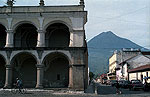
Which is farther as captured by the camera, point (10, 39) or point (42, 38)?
point (10, 39)

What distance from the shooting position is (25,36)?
1229 inches

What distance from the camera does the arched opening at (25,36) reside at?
3047 cm

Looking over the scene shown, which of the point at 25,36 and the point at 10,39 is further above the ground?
the point at 25,36

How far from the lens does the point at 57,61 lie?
32.0 meters

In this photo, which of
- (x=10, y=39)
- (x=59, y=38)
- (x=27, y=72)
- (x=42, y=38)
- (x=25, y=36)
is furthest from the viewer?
(x=27, y=72)

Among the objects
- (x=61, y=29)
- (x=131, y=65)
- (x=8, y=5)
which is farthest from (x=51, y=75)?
(x=131, y=65)

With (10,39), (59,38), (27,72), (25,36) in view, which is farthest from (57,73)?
(10,39)

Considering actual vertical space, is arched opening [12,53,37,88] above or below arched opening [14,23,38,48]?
below

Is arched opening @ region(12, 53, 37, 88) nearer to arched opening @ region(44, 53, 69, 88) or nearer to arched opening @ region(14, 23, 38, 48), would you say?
arched opening @ region(44, 53, 69, 88)

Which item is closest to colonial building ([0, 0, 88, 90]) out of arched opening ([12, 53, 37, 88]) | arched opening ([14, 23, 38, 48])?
arched opening ([14, 23, 38, 48])

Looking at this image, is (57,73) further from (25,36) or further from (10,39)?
(10,39)

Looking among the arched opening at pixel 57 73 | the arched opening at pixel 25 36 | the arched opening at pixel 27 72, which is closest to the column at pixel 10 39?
the arched opening at pixel 25 36

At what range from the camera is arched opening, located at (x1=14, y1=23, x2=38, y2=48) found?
100.0 feet

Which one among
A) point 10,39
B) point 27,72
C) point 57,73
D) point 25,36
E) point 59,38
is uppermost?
point 25,36
